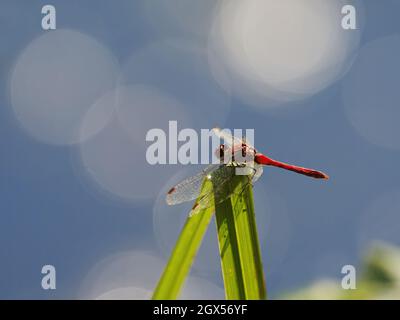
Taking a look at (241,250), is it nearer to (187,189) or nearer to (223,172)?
(223,172)

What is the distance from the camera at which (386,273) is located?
2.15 metres

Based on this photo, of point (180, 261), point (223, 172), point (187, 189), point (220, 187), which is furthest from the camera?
point (187, 189)

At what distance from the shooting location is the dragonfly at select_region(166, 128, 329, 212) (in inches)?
52.6

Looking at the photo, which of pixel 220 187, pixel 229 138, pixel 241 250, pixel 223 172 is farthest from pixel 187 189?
pixel 241 250

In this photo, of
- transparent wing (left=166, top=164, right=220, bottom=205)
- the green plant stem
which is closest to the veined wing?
transparent wing (left=166, top=164, right=220, bottom=205)

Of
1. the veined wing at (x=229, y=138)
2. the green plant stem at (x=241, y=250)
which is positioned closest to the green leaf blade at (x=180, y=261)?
the green plant stem at (x=241, y=250)

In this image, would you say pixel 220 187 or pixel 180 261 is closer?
pixel 180 261

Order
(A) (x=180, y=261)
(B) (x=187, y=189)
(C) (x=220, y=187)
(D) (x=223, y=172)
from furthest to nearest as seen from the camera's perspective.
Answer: (B) (x=187, y=189) → (D) (x=223, y=172) → (C) (x=220, y=187) → (A) (x=180, y=261)

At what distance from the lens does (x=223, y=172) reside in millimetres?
1598

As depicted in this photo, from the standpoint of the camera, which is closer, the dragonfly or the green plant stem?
the green plant stem

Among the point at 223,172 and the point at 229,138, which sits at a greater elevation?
the point at 229,138

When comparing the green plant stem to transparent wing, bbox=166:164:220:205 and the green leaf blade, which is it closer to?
the green leaf blade

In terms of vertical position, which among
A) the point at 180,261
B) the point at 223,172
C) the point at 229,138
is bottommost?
the point at 180,261
